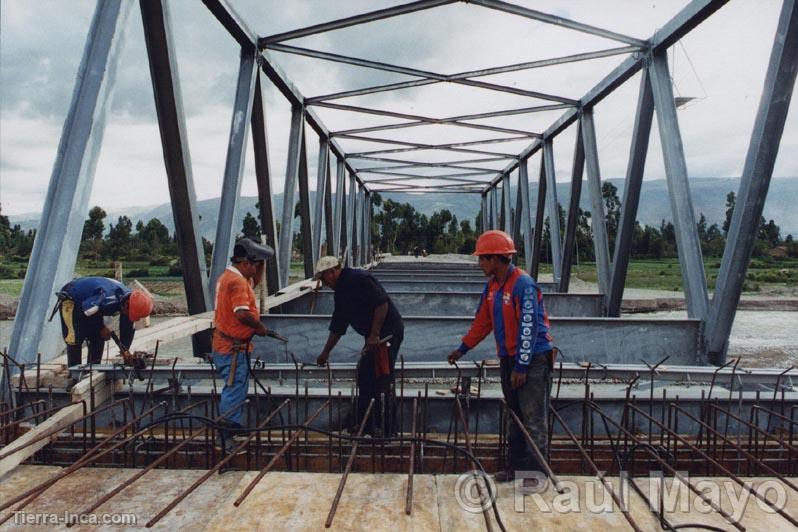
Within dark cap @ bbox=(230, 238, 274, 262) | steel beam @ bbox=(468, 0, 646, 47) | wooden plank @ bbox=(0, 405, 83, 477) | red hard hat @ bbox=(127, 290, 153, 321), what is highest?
steel beam @ bbox=(468, 0, 646, 47)

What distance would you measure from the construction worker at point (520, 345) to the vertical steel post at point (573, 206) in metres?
7.34

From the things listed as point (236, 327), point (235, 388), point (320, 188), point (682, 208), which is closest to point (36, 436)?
point (235, 388)

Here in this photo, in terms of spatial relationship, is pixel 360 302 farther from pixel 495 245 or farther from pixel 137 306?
pixel 137 306

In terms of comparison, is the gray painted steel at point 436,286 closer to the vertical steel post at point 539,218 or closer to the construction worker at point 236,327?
the vertical steel post at point 539,218

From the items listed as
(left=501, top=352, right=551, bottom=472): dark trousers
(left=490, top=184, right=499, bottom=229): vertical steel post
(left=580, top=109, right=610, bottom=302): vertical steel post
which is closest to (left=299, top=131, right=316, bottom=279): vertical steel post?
(left=580, top=109, right=610, bottom=302): vertical steel post

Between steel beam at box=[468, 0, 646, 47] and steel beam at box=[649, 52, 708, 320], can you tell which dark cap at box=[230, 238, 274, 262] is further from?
steel beam at box=[649, 52, 708, 320]

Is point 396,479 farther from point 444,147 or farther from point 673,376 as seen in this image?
point 444,147

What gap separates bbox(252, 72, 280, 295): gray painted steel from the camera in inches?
315

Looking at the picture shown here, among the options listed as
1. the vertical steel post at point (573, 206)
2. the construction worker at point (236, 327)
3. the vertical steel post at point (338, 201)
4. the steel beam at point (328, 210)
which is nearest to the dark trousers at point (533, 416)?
the construction worker at point (236, 327)

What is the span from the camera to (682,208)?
7.00m

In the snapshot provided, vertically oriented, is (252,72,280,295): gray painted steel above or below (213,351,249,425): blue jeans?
above

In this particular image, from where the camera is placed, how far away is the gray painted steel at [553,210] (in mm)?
12664

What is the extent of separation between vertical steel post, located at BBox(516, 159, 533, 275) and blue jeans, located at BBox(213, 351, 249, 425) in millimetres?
12944

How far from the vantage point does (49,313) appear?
14.1 feet
